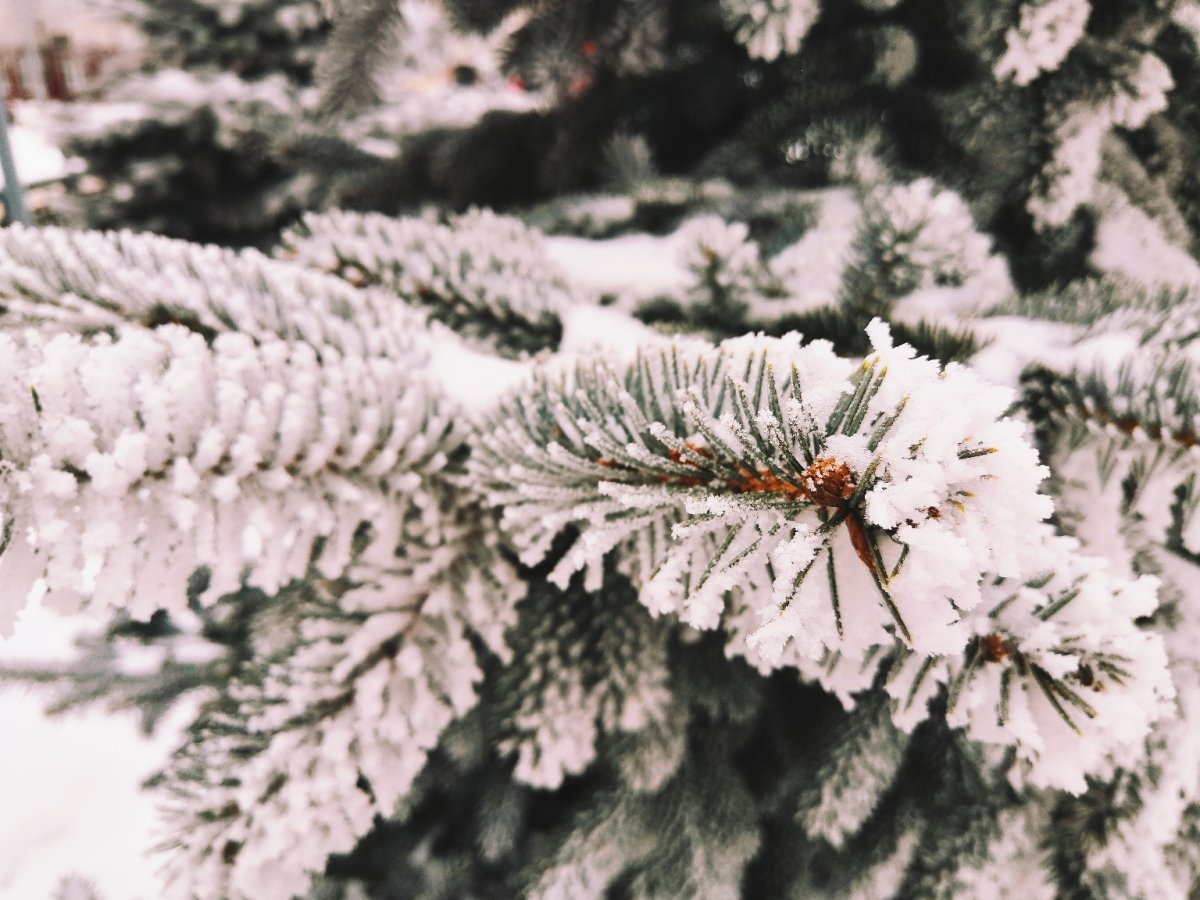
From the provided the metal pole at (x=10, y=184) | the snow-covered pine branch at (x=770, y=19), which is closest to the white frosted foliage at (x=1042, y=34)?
the snow-covered pine branch at (x=770, y=19)

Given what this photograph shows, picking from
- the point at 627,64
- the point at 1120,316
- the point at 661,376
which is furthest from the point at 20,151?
the point at 1120,316

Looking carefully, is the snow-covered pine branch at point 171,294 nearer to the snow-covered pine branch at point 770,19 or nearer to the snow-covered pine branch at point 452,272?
the snow-covered pine branch at point 452,272

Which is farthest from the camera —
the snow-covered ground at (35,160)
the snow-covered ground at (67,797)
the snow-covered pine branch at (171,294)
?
the snow-covered ground at (35,160)

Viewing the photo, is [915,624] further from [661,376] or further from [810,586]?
[661,376]

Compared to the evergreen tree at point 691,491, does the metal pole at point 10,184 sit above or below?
above

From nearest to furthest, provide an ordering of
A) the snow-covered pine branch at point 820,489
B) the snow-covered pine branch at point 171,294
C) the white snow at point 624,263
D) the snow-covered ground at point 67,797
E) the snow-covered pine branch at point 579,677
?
the snow-covered pine branch at point 820,489
the snow-covered pine branch at point 171,294
the snow-covered pine branch at point 579,677
the white snow at point 624,263
the snow-covered ground at point 67,797

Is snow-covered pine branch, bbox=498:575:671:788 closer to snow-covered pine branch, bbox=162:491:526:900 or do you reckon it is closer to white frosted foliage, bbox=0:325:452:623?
snow-covered pine branch, bbox=162:491:526:900
